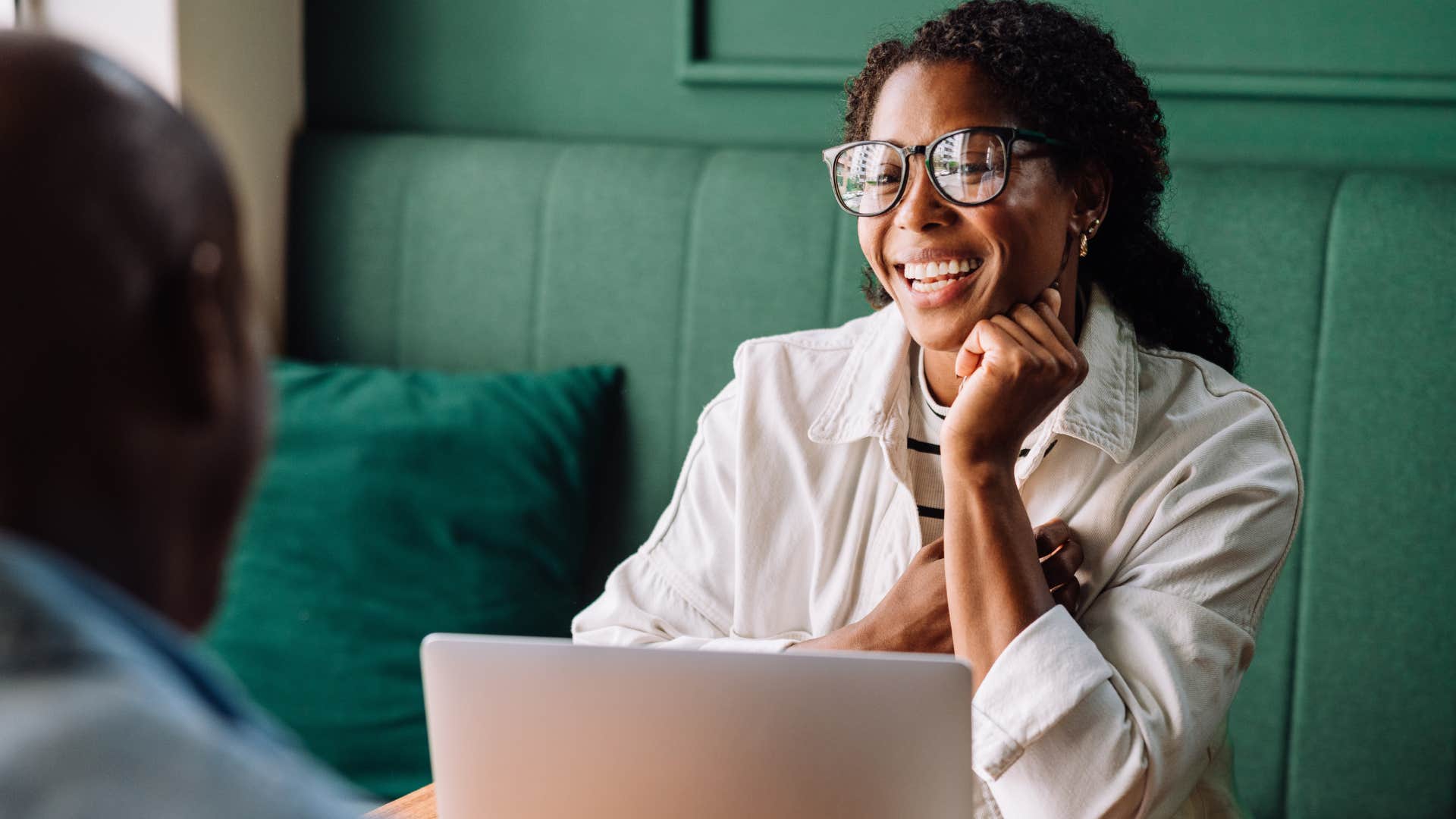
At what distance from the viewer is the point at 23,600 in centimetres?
41

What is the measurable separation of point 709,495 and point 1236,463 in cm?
56

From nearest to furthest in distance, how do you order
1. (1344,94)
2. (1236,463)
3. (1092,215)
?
1. (1236,463)
2. (1092,215)
3. (1344,94)

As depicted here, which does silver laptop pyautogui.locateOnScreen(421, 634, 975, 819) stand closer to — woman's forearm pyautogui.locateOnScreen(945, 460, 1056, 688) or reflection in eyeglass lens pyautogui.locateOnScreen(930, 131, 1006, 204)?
woman's forearm pyautogui.locateOnScreen(945, 460, 1056, 688)

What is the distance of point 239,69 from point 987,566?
1694 mm

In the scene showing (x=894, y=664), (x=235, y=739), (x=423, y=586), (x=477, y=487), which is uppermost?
(x=235, y=739)

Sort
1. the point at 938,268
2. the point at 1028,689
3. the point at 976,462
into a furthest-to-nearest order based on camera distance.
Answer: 1. the point at 938,268
2. the point at 976,462
3. the point at 1028,689

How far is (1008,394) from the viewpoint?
1339 millimetres

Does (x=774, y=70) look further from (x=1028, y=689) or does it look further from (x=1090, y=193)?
(x=1028, y=689)

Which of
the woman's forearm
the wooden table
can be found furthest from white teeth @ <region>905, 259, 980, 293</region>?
the wooden table

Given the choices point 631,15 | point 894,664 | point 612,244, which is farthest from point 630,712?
point 631,15

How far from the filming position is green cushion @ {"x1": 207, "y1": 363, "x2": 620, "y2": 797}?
2.04 m

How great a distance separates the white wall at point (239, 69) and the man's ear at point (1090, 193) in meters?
1.37

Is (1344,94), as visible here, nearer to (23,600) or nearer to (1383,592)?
(1383,592)

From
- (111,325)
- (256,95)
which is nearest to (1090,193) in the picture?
(111,325)
